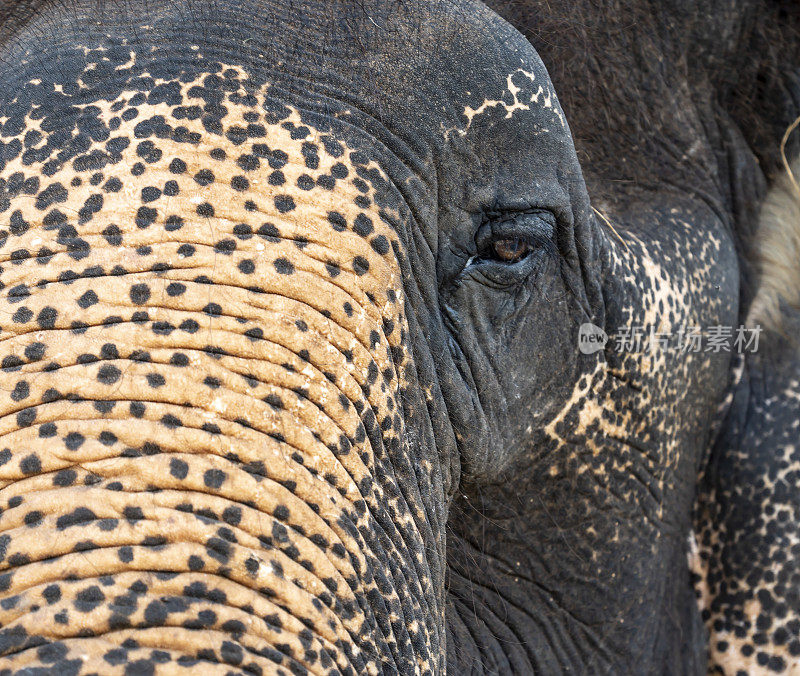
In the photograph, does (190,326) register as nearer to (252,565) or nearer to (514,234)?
(252,565)

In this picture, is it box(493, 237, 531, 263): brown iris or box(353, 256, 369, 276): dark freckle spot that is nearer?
box(353, 256, 369, 276): dark freckle spot

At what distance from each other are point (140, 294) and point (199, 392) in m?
0.15

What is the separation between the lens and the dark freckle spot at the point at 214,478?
1.18 m

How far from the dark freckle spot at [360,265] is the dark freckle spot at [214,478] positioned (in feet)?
1.15

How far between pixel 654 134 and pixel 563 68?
0.88 ft

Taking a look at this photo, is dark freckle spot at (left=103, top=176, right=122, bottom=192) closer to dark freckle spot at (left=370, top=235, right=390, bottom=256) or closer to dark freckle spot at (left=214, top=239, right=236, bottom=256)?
dark freckle spot at (left=214, top=239, right=236, bottom=256)

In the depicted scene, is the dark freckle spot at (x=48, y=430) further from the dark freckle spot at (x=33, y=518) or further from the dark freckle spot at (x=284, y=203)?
the dark freckle spot at (x=284, y=203)

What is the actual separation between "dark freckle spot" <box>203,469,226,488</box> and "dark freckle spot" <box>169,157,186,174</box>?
402 mm

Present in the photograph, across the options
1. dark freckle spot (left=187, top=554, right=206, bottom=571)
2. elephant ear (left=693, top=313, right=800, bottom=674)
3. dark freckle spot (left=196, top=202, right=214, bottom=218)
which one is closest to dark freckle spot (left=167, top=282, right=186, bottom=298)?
dark freckle spot (left=196, top=202, right=214, bottom=218)

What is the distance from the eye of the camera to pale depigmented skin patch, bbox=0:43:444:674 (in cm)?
111

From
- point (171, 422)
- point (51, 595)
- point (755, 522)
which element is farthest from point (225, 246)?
point (755, 522)

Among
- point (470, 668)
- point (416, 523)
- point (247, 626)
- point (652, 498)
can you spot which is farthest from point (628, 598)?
point (247, 626)

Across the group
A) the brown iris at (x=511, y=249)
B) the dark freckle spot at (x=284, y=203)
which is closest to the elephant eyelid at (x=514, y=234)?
the brown iris at (x=511, y=249)

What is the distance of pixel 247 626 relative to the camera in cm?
114
